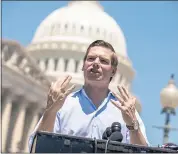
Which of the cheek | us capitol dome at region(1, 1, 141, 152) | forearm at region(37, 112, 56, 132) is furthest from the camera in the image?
us capitol dome at region(1, 1, 141, 152)

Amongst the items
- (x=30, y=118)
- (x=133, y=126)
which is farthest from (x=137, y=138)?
(x=30, y=118)

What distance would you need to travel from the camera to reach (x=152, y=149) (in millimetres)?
3854

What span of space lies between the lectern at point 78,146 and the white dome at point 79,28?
89267 millimetres

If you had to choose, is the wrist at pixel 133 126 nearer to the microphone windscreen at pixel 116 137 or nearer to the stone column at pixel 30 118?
the microphone windscreen at pixel 116 137

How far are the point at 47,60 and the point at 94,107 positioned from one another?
8888 cm

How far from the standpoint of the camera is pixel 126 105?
4582 millimetres

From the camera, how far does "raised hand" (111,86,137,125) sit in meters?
4.54

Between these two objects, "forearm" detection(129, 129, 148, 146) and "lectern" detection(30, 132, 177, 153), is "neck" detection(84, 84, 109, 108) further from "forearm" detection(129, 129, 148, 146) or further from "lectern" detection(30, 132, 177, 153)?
"lectern" detection(30, 132, 177, 153)

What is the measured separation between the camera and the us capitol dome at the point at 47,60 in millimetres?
62562

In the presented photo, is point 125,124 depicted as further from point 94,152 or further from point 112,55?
point 94,152

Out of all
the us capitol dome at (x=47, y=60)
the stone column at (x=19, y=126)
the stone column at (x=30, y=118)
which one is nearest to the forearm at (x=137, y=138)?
the us capitol dome at (x=47, y=60)

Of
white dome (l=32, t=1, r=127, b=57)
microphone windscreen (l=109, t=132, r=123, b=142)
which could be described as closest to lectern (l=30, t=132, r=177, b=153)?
microphone windscreen (l=109, t=132, r=123, b=142)

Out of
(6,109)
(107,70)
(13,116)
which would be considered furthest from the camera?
(13,116)

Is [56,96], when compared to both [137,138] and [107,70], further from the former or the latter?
[137,138]
